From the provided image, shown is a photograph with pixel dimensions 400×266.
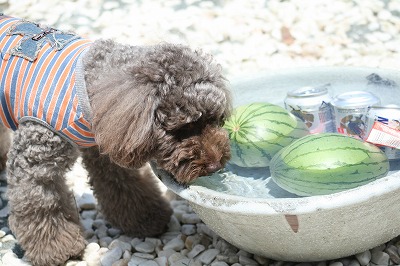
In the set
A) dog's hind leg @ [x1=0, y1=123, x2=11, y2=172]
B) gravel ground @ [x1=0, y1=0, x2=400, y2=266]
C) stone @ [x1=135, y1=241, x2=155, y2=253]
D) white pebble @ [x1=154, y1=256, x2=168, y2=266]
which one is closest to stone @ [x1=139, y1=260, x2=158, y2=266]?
white pebble @ [x1=154, y1=256, x2=168, y2=266]

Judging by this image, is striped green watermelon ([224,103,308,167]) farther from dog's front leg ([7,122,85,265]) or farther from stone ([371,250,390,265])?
dog's front leg ([7,122,85,265])

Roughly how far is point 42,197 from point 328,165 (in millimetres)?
1473

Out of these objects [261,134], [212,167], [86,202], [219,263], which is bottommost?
[86,202]

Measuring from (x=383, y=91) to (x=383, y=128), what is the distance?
545mm

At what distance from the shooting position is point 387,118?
2.84 metres

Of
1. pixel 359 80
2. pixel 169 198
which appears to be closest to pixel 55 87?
pixel 169 198

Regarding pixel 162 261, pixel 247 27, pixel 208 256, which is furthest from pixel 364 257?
pixel 247 27

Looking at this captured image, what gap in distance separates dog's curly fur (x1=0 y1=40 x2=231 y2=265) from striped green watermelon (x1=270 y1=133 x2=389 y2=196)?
1.11 ft

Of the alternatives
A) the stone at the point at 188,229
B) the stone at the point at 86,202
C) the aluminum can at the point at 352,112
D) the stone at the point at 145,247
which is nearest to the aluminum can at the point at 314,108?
the aluminum can at the point at 352,112

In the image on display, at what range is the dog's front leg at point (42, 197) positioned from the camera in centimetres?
276

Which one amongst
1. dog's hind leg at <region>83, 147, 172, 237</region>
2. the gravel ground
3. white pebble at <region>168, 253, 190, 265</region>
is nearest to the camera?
white pebble at <region>168, 253, 190, 265</region>

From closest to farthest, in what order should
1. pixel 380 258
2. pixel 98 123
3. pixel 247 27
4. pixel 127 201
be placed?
pixel 98 123, pixel 380 258, pixel 127 201, pixel 247 27

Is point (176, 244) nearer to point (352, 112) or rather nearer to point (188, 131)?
point (188, 131)

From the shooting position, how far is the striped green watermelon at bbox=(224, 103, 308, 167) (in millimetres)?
2943
